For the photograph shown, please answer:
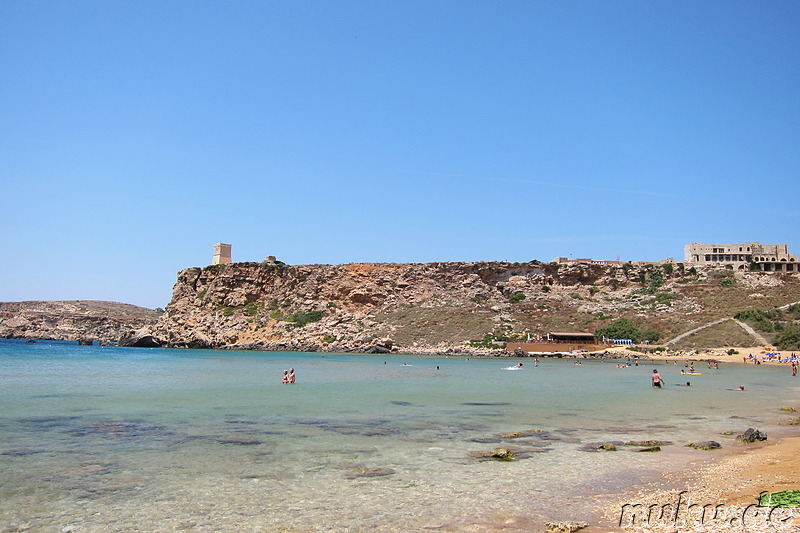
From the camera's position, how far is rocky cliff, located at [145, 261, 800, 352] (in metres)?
67.7

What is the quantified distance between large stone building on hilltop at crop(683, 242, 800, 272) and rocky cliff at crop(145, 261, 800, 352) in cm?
1585

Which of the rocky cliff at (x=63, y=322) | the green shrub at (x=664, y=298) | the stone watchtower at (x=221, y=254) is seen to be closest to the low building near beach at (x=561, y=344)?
the green shrub at (x=664, y=298)

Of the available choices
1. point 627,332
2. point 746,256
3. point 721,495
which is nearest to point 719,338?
point 627,332

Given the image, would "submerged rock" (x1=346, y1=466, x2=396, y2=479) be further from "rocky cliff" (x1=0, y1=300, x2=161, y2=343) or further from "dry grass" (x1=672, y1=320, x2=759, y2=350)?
"rocky cliff" (x1=0, y1=300, x2=161, y2=343)

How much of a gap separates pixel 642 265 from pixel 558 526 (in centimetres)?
7842

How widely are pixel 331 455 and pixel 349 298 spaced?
6652 centimetres

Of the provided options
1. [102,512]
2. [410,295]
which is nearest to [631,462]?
[102,512]

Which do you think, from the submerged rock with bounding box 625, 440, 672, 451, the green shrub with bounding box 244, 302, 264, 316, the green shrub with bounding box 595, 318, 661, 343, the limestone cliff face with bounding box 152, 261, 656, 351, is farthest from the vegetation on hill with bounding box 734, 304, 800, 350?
the green shrub with bounding box 244, 302, 264, 316

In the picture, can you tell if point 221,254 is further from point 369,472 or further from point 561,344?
point 369,472

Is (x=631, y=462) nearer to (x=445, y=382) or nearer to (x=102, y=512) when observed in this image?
(x=102, y=512)

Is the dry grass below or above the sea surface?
above

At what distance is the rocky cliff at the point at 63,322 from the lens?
4737 inches

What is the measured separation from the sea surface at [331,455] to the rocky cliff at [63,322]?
100932 mm

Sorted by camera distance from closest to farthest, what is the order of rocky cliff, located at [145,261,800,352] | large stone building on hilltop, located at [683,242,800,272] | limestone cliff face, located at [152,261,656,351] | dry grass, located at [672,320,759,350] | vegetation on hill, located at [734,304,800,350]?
vegetation on hill, located at [734,304,800,350], dry grass, located at [672,320,759,350], rocky cliff, located at [145,261,800,352], limestone cliff face, located at [152,261,656,351], large stone building on hilltop, located at [683,242,800,272]
